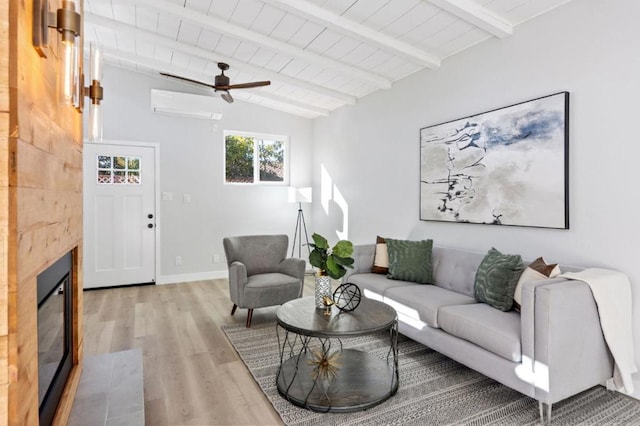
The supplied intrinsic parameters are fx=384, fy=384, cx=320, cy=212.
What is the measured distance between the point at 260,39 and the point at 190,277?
3.48 metres

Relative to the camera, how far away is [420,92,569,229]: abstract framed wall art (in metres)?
2.71

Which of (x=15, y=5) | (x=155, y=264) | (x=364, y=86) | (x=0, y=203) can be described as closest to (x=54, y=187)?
(x=0, y=203)

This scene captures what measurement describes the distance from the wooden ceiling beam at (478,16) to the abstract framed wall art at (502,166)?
60 centimetres

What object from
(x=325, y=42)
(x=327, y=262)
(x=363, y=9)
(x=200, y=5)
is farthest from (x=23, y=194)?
(x=325, y=42)

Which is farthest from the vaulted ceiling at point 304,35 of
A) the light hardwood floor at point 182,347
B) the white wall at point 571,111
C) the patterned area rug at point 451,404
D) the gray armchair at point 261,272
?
the light hardwood floor at point 182,347

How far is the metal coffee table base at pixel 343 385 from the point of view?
86.5 inches

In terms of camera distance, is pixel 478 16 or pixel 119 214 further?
pixel 119 214

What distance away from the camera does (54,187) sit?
1403mm

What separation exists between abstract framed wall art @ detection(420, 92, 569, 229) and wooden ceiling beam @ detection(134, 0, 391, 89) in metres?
0.93

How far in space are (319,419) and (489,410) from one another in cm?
97

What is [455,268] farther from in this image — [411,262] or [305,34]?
[305,34]

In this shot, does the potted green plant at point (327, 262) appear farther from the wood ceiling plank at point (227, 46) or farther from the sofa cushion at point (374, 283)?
the wood ceiling plank at point (227, 46)

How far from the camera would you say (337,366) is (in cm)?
264

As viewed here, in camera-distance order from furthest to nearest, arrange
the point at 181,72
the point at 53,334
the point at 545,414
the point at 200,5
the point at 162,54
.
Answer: the point at 181,72
the point at 162,54
the point at 200,5
the point at 545,414
the point at 53,334
